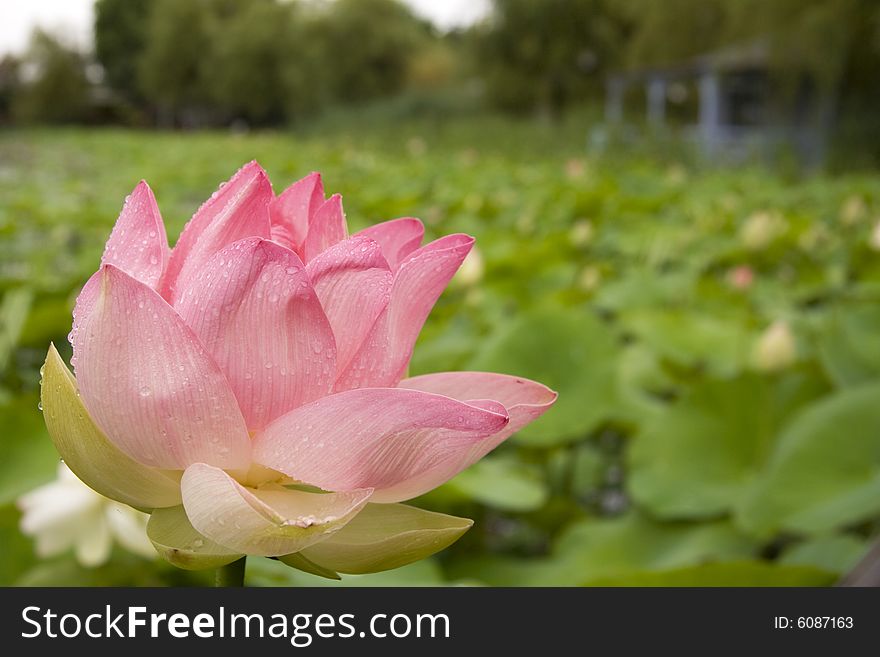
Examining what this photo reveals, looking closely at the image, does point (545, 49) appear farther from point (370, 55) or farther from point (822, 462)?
point (822, 462)

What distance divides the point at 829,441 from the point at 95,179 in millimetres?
5040

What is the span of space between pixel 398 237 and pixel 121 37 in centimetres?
1059

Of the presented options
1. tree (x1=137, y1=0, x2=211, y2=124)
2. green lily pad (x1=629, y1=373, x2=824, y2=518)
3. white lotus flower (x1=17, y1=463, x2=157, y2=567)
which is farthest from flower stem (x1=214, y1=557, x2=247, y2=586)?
tree (x1=137, y1=0, x2=211, y2=124)

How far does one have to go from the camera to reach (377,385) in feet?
0.65

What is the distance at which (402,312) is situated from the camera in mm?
204

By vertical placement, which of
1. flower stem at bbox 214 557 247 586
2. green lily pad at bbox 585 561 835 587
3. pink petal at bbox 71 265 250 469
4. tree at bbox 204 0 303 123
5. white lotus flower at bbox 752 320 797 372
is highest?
tree at bbox 204 0 303 123

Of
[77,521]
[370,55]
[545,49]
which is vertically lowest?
[77,521]

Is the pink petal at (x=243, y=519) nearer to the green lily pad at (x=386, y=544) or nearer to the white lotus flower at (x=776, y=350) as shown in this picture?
the green lily pad at (x=386, y=544)

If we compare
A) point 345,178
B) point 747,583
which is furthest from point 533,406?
point 345,178

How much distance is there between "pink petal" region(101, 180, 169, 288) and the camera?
7.8 inches

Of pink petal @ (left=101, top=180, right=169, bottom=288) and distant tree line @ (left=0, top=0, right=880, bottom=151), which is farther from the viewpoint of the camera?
distant tree line @ (left=0, top=0, right=880, bottom=151)

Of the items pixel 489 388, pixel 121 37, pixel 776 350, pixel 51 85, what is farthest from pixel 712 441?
pixel 51 85

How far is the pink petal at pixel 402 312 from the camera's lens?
20 cm
